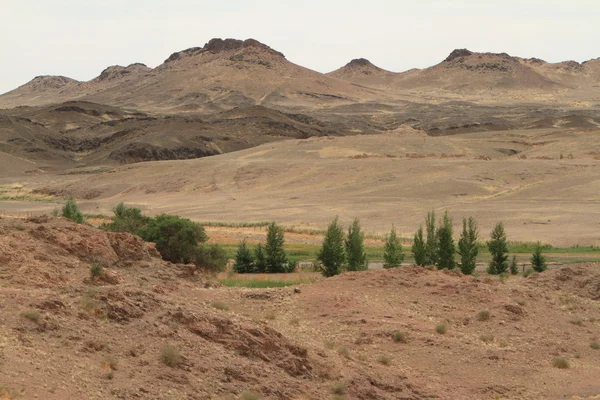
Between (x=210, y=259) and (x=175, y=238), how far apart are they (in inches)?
59.7

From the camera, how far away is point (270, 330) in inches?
630

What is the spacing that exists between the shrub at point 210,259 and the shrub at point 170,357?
17712 mm

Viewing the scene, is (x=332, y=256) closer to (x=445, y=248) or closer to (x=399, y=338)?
(x=445, y=248)

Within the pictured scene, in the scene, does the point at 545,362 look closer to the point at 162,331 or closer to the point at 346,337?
the point at 346,337

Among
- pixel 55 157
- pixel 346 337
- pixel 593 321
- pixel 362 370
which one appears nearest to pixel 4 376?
pixel 362 370

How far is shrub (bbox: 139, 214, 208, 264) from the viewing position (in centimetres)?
3181

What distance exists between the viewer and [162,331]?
1439 cm

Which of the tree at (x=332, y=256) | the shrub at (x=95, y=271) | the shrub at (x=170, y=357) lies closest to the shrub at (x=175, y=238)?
the tree at (x=332, y=256)

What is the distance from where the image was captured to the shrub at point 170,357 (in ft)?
43.9

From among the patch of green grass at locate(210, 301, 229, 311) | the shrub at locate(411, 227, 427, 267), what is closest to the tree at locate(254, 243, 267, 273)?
the shrub at locate(411, 227, 427, 267)

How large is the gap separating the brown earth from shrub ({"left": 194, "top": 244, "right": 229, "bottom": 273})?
9600 mm

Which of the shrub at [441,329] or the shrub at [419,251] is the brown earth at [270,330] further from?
the shrub at [419,251]

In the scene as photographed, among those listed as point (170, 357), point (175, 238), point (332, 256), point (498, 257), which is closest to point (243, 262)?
point (175, 238)

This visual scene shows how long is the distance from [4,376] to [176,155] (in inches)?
3866
